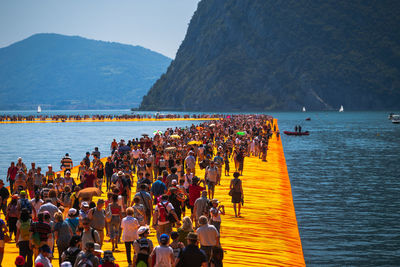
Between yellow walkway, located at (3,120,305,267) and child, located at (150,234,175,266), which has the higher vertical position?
child, located at (150,234,175,266)

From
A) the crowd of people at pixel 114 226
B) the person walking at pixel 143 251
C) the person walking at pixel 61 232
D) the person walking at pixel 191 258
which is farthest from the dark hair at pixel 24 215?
the person walking at pixel 191 258

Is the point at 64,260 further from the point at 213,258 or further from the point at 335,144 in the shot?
the point at 335,144

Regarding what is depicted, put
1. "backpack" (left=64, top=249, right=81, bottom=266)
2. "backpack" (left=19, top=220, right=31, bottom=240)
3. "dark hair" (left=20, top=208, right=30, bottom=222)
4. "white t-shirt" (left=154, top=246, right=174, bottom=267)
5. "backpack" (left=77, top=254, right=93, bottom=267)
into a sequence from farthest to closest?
1. "dark hair" (left=20, top=208, right=30, bottom=222)
2. "backpack" (left=19, top=220, right=31, bottom=240)
3. "backpack" (left=64, top=249, right=81, bottom=266)
4. "white t-shirt" (left=154, top=246, right=174, bottom=267)
5. "backpack" (left=77, top=254, right=93, bottom=267)

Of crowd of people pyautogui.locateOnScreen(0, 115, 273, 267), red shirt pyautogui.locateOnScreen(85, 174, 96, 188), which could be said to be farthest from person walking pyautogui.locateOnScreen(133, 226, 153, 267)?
red shirt pyautogui.locateOnScreen(85, 174, 96, 188)

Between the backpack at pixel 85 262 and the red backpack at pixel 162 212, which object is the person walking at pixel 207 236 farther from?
the backpack at pixel 85 262

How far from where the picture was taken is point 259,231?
1955 cm

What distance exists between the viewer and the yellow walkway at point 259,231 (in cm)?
1586

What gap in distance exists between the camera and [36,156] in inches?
2248

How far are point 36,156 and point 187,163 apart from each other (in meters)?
36.4

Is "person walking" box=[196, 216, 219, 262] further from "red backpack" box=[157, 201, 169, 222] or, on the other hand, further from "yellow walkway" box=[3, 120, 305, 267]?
"yellow walkway" box=[3, 120, 305, 267]

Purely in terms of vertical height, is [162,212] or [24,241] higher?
[162,212]

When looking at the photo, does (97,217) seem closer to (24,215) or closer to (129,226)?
(129,226)

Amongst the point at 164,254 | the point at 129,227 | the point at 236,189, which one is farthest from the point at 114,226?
the point at 236,189

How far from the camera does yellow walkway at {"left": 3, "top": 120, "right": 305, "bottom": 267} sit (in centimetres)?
1586
